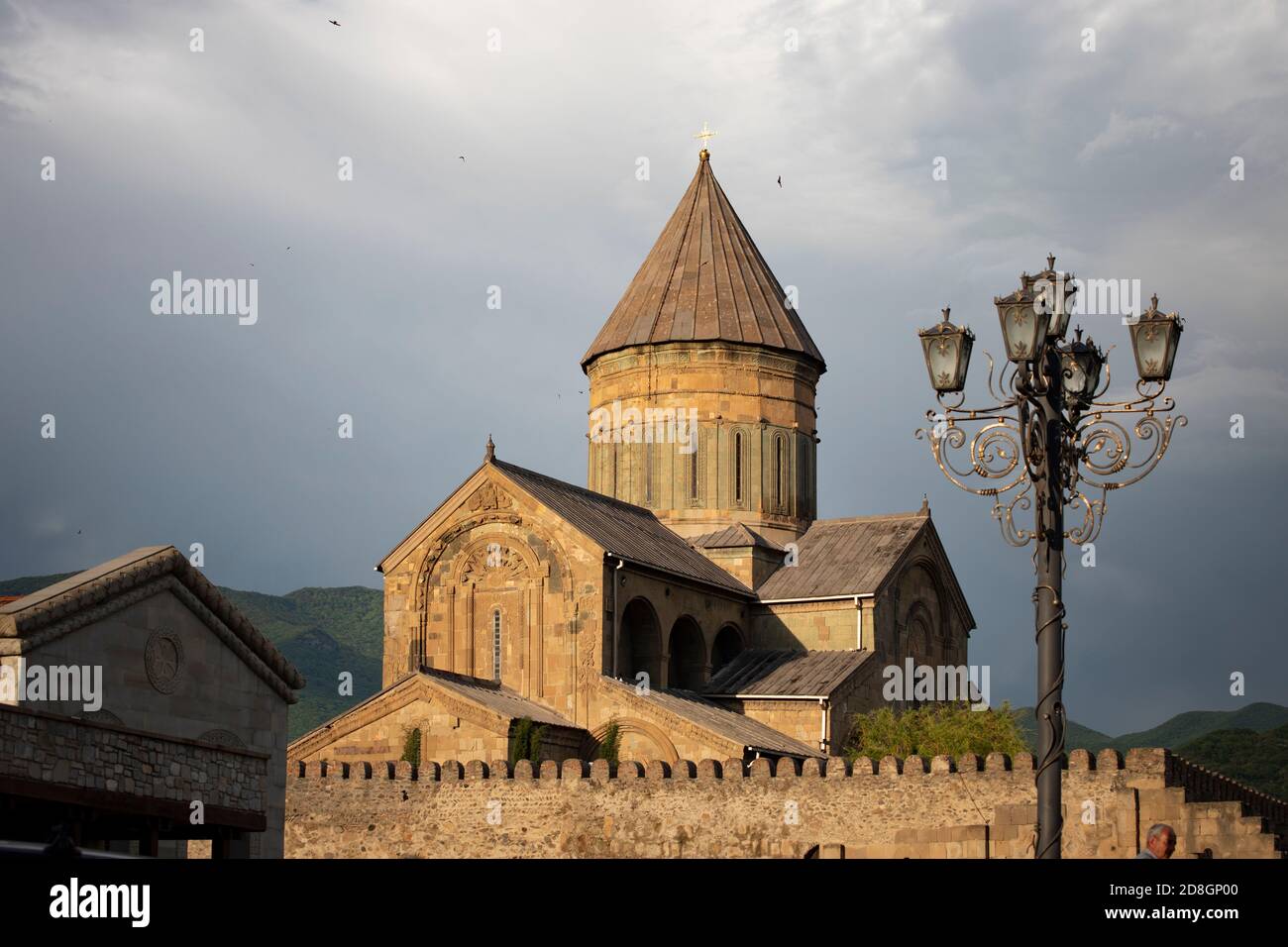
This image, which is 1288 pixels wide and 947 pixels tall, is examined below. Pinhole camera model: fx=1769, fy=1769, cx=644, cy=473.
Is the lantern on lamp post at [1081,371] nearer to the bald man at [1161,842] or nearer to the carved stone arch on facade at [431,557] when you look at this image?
the bald man at [1161,842]

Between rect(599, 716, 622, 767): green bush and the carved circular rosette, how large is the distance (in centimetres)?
1096

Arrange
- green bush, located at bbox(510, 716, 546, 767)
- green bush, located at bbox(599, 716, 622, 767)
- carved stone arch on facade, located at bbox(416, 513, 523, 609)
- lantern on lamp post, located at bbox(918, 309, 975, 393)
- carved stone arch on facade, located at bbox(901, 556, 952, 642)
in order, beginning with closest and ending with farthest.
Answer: lantern on lamp post, located at bbox(918, 309, 975, 393), green bush, located at bbox(510, 716, 546, 767), green bush, located at bbox(599, 716, 622, 767), carved stone arch on facade, located at bbox(416, 513, 523, 609), carved stone arch on facade, located at bbox(901, 556, 952, 642)

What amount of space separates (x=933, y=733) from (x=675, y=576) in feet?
19.2

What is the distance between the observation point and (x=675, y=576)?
33.7 meters

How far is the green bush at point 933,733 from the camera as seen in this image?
3089 centimetres

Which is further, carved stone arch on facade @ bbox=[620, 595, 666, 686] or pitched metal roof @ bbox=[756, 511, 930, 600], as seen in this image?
pitched metal roof @ bbox=[756, 511, 930, 600]

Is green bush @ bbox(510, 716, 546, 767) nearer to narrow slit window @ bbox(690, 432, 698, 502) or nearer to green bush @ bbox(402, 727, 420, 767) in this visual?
green bush @ bbox(402, 727, 420, 767)

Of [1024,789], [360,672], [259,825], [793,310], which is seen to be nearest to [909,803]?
[1024,789]

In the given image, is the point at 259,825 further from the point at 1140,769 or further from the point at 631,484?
the point at 631,484

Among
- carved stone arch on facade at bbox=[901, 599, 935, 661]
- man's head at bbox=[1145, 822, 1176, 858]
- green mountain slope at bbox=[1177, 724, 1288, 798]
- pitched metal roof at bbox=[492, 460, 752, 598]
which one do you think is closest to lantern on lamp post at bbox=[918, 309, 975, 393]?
man's head at bbox=[1145, 822, 1176, 858]

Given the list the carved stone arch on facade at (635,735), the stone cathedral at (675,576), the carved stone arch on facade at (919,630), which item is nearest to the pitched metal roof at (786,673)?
the stone cathedral at (675,576)

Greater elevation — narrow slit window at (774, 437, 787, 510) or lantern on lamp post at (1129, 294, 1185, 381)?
narrow slit window at (774, 437, 787, 510)

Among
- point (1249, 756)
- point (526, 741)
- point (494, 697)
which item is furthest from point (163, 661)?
point (1249, 756)

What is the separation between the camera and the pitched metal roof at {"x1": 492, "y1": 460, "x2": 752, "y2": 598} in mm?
32812
